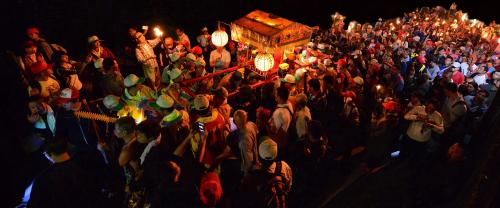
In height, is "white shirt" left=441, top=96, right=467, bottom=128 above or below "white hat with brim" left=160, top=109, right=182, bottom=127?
below

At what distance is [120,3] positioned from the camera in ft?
47.2

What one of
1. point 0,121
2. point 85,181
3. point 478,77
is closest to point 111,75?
point 0,121

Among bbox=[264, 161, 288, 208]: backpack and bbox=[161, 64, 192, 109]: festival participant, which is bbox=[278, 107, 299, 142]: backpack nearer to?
bbox=[264, 161, 288, 208]: backpack

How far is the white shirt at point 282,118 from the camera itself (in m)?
5.62

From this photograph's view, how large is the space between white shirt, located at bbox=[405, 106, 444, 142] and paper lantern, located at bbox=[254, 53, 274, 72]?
3087mm

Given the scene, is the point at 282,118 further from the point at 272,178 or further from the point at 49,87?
the point at 49,87

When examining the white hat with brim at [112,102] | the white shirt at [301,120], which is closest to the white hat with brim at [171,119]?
the white hat with brim at [112,102]

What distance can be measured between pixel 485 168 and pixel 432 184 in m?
1.14

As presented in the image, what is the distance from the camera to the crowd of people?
14.0 ft

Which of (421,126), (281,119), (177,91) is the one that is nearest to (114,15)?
(177,91)

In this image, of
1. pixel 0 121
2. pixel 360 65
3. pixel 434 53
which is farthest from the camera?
pixel 434 53

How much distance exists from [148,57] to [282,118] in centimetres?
453

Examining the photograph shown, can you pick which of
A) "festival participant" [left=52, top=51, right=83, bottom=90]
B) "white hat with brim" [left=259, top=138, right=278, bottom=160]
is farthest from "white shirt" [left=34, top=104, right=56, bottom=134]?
"white hat with brim" [left=259, top=138, right=278, bottom=160]

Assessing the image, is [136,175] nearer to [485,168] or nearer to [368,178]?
[368,178]
